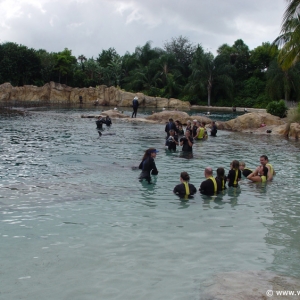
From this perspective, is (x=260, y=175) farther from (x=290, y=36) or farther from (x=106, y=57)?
(x=106, y=57)

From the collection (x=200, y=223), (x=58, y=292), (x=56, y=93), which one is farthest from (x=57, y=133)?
(x=56, y=93)

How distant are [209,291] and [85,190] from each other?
629 cm

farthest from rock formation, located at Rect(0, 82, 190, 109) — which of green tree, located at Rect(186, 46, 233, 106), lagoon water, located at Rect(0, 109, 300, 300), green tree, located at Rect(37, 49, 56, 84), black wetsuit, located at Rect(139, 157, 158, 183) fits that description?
black wetsuit, located at Rect(139, 157, 158, 183)

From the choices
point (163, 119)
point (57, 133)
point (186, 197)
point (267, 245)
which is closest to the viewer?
point (267, 245)

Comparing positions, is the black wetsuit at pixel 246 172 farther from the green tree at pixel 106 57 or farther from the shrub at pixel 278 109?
the green tree at pixel 106 57

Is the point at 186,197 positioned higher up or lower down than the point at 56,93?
lower down

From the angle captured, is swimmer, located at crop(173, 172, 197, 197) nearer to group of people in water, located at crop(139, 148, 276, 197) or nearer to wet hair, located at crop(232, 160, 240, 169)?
group of people in water, located at crop(139, 148, 276, 197)

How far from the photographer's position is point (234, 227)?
8320 millimetres

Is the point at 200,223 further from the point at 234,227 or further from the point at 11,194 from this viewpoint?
the point at 11,194

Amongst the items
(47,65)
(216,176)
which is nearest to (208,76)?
(47,65)

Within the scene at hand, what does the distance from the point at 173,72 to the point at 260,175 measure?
5686 centimetres

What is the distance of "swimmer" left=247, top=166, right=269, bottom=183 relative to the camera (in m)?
12.3

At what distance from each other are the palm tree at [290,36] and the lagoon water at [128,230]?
28.8ft

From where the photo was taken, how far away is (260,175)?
12.4m
